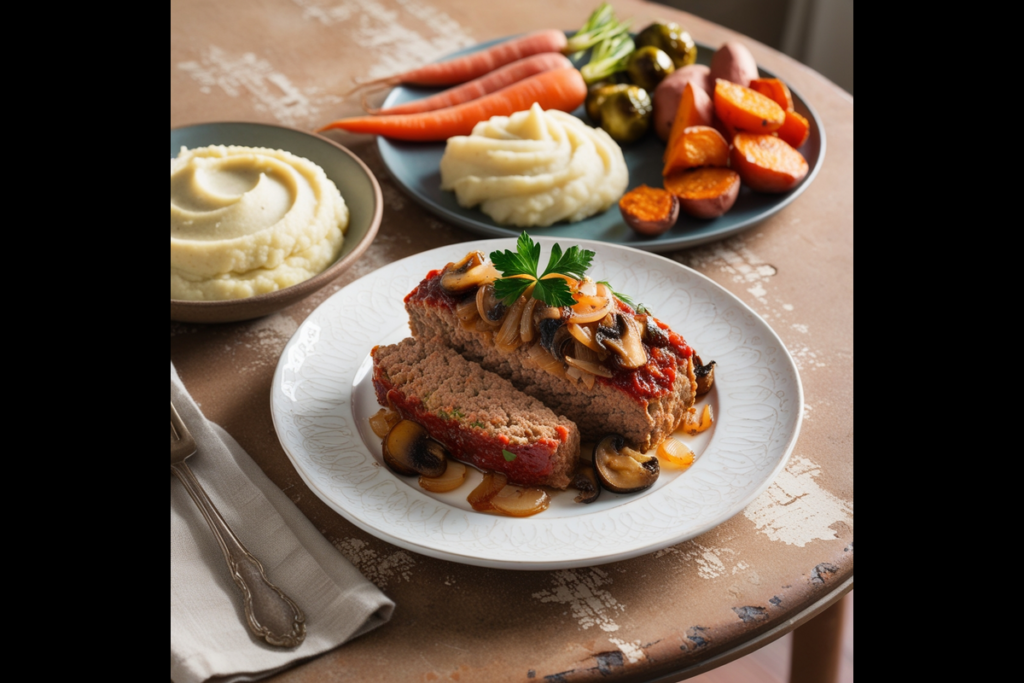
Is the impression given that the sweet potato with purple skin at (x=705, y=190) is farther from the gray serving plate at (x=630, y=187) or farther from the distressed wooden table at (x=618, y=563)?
the distressed wooden table at (x=618, y=563)

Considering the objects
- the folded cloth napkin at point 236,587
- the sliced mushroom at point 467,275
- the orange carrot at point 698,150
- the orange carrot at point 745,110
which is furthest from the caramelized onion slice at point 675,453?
the orange carrot at point 745,110

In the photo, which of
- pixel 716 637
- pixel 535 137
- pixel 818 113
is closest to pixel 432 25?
pixel 535 137

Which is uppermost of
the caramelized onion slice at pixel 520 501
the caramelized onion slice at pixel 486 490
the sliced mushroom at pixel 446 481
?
the caramelized onion slice at pixel 520 501

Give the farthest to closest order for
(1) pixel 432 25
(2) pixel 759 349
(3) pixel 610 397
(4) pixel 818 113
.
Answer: (1) pixel 432 25, (4) pixel 818 113, (2) pixel 759 349, (3) pixel 610 397

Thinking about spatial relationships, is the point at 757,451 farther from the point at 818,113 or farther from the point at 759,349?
the point at 818,113

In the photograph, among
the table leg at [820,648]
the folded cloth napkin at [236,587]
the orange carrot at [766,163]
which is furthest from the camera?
the orange carrot at [766,163]

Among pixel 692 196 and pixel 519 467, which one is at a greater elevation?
pixel 692 196

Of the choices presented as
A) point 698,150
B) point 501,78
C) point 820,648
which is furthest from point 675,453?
point 501,78

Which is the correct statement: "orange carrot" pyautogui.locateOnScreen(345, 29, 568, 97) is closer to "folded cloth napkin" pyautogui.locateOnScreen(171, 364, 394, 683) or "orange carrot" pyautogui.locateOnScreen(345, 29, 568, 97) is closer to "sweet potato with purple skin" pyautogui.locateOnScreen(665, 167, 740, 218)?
"sweet potato with purple skin" pyautogui.locateOnScreen(665, 167, 740, 218)
